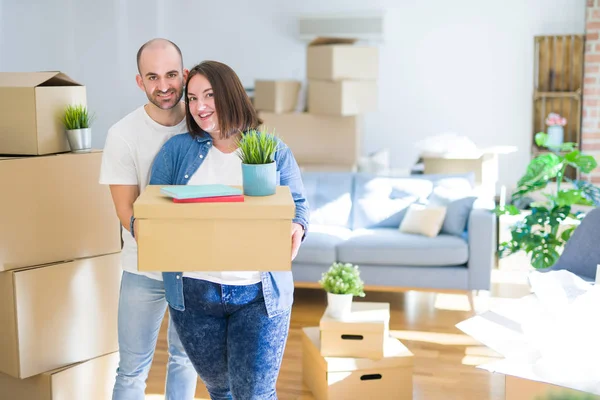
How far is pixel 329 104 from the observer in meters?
6.27

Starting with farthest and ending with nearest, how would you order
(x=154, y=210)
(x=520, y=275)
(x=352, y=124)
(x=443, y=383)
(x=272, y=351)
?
(x=352, y=124) → (x=520, y=275) → (x=443, y=383) → (x=272, y=351) → (x=154, y=210)

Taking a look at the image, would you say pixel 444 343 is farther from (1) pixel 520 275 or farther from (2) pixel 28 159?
(2) pixel 28 159

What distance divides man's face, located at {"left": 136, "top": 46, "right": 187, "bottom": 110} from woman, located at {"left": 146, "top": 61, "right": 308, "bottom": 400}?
0.11m

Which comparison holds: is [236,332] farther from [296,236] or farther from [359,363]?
[359,363]

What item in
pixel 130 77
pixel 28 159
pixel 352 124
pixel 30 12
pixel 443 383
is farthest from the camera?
pixel 130 77

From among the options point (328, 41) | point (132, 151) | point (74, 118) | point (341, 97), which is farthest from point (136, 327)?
point (328, 41)

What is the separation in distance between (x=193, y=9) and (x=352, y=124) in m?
2.40

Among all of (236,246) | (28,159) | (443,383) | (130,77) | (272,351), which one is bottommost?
(443,383)

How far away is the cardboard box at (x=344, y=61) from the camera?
20.2 ft

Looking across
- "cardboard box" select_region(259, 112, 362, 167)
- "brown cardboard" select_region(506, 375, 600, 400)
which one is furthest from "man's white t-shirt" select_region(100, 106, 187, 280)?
"cardboard box" select_region(259, 112, 362, 167)

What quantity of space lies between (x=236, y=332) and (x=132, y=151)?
0.59 m

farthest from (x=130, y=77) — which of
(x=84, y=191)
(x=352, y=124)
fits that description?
(x=84, y=191)

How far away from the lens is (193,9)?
25.8 feet

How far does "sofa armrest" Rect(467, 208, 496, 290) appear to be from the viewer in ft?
16.0
